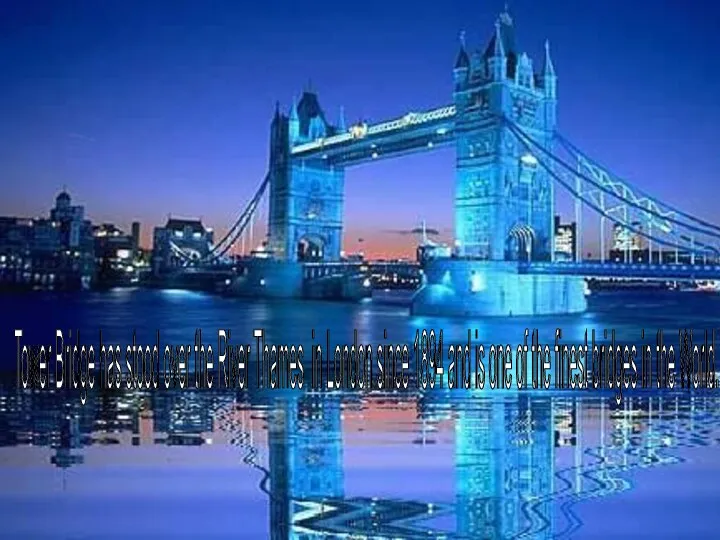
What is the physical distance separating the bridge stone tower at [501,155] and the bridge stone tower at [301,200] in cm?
2223

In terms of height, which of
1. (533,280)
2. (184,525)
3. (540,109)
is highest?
(540,109)

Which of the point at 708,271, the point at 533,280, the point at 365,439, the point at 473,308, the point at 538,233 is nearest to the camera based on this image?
the point at 365,439

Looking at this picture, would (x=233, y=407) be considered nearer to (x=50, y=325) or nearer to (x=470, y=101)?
(x=50, y=325)

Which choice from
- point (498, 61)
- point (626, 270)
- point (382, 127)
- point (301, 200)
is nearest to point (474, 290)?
point (626, 270)

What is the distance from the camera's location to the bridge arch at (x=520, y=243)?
42.1 m

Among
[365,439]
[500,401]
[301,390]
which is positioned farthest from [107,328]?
[365,439]

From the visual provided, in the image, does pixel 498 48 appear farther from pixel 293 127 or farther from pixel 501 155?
pixel 293 127

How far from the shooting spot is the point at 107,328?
108 ft

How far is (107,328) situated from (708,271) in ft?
70.9

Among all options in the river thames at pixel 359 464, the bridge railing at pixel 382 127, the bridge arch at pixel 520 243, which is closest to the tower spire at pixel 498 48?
the bridge railing at pixel 382 127

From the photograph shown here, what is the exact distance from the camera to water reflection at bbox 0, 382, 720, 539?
546 cm

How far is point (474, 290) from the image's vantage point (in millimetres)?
37875

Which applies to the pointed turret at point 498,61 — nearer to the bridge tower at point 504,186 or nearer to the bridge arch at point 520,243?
the bridge tower at point 504,186

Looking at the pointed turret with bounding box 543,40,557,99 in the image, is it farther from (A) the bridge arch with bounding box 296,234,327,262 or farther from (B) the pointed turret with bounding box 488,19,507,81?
(A) the bridge arch with bounding box 296,234,327,262
